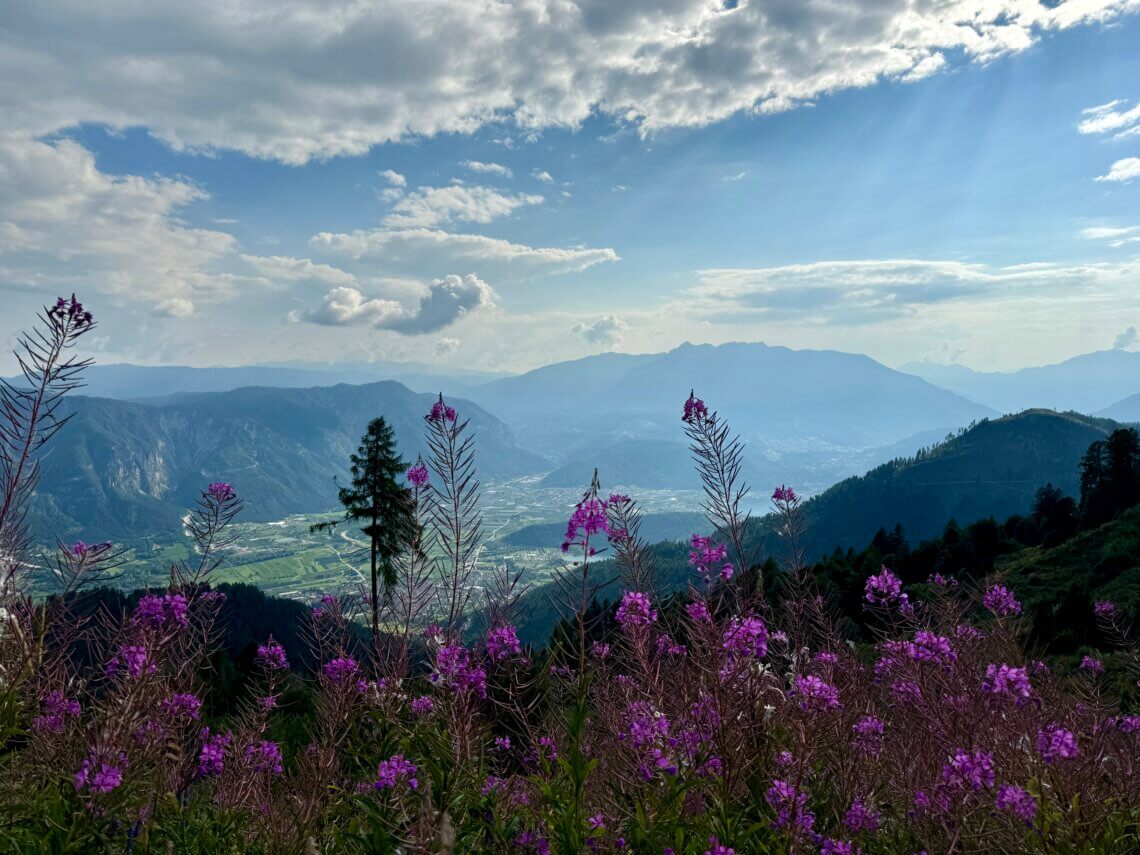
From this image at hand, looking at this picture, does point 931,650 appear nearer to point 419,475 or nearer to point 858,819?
point 858,819

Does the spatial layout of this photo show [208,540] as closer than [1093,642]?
Yes

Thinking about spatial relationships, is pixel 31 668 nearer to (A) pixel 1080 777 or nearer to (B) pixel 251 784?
(B) pixel 251 784

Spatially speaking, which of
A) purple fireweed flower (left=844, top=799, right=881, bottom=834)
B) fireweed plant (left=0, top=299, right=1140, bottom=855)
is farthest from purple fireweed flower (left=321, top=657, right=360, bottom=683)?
purple fireweed flower (left=844, top=799, right=881, bottom=834)

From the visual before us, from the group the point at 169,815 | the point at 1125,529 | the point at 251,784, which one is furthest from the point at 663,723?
the point at 1125,529

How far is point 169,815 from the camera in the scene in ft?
18.0

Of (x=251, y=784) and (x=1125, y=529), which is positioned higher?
A: (x=251, y=784)

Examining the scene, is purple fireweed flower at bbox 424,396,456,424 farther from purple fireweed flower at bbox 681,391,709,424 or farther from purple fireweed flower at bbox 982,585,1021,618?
purple fireweed flower at bbox 982,585,1021,618

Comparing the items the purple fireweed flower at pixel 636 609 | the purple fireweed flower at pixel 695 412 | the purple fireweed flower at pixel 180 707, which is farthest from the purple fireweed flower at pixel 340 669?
the purple fireweed flower at pixel 695 412

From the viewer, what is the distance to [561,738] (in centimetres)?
691

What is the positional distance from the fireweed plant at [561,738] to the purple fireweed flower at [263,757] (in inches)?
2.0

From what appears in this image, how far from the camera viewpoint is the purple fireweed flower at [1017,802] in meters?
3.68

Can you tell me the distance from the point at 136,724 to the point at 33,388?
3.92 m

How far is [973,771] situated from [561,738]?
4.42 metres

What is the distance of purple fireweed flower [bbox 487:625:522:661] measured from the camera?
6.25 metres
